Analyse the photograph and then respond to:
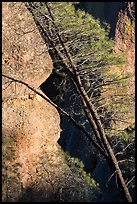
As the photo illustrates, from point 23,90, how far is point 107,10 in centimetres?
470

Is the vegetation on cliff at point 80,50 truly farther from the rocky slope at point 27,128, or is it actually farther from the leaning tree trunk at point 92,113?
the rocky slope at point 27,128

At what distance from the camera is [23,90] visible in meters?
8.51

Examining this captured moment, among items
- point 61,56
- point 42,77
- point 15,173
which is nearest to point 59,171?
point 15,173

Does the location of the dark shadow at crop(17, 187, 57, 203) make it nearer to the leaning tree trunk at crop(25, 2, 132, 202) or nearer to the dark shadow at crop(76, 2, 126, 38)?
the leaning tree trunk at crop(25, 2, 132, 202)

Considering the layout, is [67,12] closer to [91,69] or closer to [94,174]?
[91,69]

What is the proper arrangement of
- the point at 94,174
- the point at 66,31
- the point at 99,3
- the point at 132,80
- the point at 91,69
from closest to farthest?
the point at 66,31, the point at 91,69, the point at 132,80, the point at 94,174, the point at 99,3

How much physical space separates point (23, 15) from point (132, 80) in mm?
3470

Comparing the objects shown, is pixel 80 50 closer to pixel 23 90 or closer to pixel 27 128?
pixel 23 90

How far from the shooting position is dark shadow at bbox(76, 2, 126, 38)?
37.7 ft

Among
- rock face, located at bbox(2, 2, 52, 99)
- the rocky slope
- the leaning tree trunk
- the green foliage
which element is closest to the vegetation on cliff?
the leaning tree trunk

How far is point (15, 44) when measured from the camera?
8383mm

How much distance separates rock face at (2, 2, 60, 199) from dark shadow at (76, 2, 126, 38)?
3.68 metres

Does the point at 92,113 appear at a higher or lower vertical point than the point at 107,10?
lower

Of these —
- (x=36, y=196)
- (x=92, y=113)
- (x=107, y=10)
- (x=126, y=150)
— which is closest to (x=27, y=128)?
(x=36, y=196)
